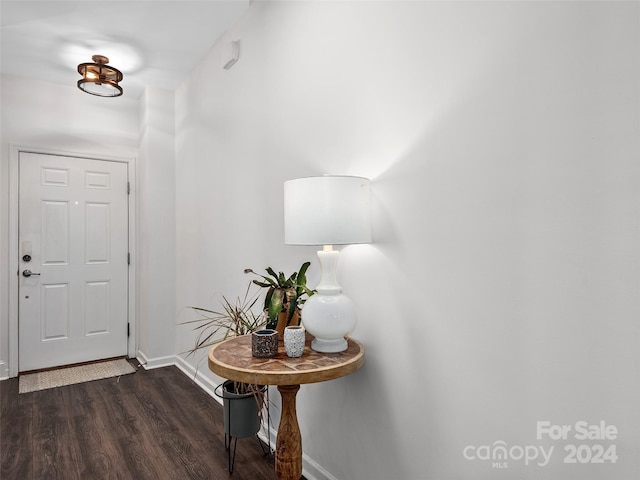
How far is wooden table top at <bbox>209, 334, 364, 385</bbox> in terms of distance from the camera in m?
1.34

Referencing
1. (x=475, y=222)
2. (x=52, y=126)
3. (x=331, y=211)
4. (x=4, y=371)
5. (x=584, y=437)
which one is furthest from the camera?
(x=52, y=126)

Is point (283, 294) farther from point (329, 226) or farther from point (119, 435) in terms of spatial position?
point (119, 435)

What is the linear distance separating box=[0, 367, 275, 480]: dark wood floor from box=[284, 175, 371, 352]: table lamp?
3.26 feet

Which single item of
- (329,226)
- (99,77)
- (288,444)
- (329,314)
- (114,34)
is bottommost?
(288,444)

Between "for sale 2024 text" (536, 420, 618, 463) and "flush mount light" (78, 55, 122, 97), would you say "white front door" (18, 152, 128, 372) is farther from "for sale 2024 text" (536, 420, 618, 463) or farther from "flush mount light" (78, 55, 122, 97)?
"for sale 2024 text" (536, 420, 618, 463)

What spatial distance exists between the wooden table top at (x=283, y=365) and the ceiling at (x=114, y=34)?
87.6 inches

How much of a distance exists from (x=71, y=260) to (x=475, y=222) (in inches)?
147

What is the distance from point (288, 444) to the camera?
5.25 feet

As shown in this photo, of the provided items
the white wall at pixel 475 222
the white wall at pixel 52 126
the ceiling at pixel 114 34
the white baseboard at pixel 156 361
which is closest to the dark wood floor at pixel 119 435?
the white baseboard at pixel 156 361

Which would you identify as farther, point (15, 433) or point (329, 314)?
point (15, 433)

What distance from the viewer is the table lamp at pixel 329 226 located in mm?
1476

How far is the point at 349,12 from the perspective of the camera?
5.78 feet

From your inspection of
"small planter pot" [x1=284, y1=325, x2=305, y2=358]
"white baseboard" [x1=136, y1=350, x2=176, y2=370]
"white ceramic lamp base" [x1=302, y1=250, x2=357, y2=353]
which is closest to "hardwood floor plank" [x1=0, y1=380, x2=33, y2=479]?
"white baseboard" [x1=136, y1=350, x2=176, y2=370]

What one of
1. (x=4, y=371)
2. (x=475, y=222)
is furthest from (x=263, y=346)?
(x=4, y=371)
